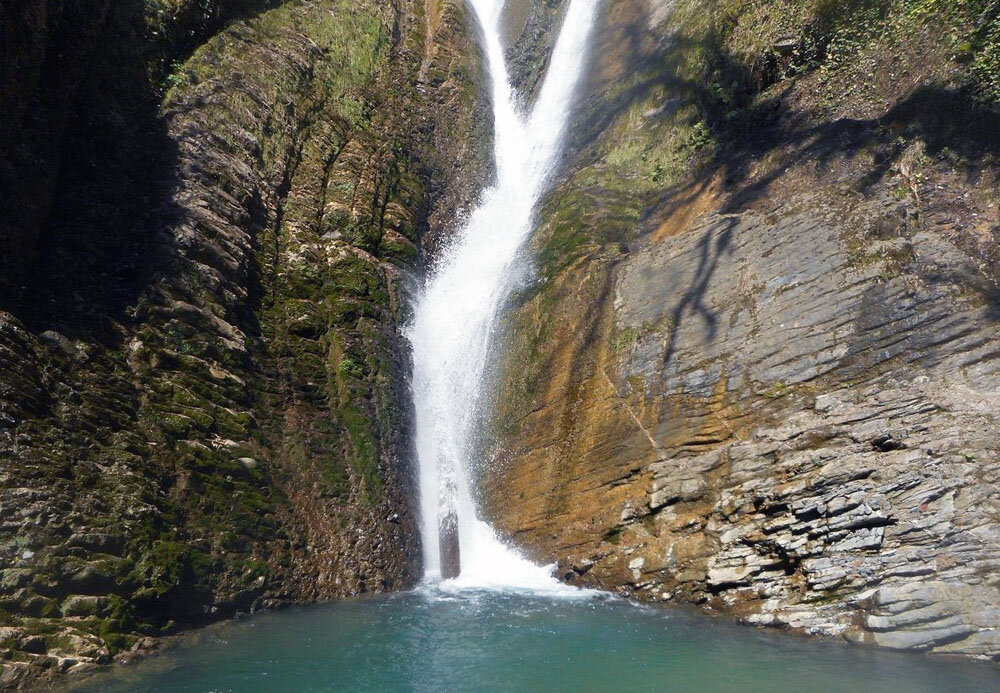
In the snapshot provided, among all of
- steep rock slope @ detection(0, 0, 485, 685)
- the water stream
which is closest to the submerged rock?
the water stream

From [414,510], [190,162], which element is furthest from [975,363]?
[190,162]

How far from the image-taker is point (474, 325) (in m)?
14.8

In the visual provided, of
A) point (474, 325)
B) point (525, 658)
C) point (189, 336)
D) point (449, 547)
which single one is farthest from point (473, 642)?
point (474, 325)

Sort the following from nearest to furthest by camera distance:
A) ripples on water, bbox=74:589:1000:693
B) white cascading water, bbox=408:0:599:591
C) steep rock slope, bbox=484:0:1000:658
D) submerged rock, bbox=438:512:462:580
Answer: ripples on water, bbox=74:589:1000:693 < steep rock slope, bbox=484:0:1000:658 < submerged rock, bbox=438:512:462:580 < white cascading water, bbox=408:0:599:591

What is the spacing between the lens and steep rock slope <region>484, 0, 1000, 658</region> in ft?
24.6

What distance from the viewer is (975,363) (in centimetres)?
777

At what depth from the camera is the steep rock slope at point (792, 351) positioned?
7.49m

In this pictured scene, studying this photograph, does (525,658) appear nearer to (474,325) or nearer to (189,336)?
(189,336)

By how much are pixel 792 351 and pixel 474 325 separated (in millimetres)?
7356

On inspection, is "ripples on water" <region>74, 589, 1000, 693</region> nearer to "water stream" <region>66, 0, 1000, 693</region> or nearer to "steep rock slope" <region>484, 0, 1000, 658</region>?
"water stream" <region>66, 0, 1000, 693</region>

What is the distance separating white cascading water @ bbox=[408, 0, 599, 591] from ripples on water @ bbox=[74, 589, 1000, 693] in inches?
82.8

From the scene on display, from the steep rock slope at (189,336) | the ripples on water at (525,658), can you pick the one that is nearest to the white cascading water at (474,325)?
the steep rock slope at (189,336)

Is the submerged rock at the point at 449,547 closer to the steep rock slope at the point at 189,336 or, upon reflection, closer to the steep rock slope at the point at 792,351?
the steep rock slope at the point at 189,336

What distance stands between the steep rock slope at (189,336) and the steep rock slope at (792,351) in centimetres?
330
